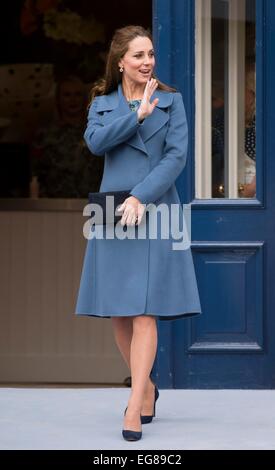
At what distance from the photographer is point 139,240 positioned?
5.94 metres

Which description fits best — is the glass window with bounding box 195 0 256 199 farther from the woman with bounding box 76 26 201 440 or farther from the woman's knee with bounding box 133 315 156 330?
the woman's knee with bounding box 133 315 156 330

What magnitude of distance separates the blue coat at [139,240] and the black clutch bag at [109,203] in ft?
0.23

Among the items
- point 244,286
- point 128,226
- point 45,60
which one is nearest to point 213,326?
point 244,286

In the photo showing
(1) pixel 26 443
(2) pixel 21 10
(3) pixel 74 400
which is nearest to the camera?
(1) pixel 26 443

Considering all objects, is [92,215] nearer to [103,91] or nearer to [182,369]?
[103,91]

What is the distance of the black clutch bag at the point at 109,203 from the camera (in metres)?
5.89

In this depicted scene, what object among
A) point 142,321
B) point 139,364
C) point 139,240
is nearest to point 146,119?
point 139,240

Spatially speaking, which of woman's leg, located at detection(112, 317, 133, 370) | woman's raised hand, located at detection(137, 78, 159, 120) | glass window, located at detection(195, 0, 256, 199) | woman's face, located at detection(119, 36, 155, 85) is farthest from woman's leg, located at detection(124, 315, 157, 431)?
glass window, located at detection(195, 0, 256, 199)

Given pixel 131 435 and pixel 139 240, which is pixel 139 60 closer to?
pixel 139 240

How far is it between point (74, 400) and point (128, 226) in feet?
4.81

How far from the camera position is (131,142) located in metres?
5.94

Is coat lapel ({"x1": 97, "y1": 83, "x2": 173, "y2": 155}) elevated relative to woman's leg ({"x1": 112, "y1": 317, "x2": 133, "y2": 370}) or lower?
elevated

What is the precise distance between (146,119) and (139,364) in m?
1.09

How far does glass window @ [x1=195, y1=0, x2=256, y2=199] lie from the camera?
7492 millimetres
